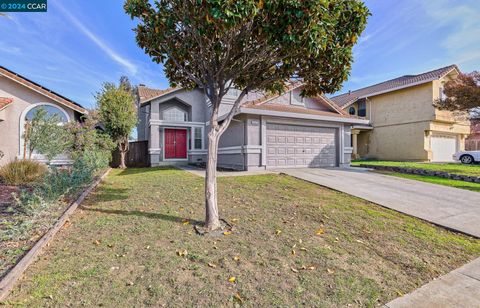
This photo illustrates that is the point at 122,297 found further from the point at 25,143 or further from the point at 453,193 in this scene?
the point at 25,143

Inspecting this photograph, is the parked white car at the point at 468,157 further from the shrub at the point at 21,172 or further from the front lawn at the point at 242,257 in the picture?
the shrub at the point at 21,172

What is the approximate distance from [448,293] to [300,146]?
1053 centimetres

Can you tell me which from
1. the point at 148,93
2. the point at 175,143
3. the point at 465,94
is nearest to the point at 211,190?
the point at 175,143

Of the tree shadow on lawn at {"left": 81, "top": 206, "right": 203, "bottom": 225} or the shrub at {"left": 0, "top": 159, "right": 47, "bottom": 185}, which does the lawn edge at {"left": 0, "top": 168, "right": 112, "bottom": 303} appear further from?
the shrub at {"left": 0, "top": 159, "right": 47, "bottom": 185}

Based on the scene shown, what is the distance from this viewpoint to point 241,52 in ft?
14.6

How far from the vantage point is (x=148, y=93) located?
54.3ft

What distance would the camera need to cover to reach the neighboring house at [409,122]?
19434 mm

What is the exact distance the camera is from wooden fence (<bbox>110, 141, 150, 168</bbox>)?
15617mm

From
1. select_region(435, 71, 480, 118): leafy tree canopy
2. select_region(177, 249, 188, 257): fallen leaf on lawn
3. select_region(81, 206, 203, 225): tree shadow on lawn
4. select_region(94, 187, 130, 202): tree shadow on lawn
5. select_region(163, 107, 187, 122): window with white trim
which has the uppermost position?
select_region(435, 71, 480, 118): leafy tree canopy

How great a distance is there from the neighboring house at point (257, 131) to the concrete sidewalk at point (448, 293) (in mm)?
8838

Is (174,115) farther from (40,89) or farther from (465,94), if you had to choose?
(465,94)

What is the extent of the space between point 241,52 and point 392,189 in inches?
270

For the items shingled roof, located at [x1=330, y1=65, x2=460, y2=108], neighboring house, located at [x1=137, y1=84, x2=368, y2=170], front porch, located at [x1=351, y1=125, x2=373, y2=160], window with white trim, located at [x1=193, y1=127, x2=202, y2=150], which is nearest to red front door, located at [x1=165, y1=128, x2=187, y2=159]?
neighboring house, located at [x1=137, y1=84, x2=368, y2=170]

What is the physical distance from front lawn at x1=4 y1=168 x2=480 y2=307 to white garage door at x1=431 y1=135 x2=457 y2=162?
66.4 ft
